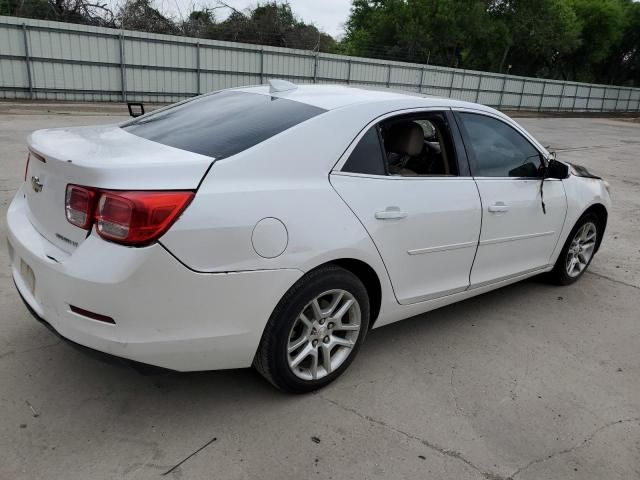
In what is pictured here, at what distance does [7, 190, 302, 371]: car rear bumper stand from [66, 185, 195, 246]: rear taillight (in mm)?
49

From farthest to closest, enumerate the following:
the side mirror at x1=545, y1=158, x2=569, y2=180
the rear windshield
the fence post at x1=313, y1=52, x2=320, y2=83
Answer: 1. the fence post at x1=313, y1=52, x2=320, y2=83
2. the side mirror at x1=545, y1=158, x2=569, y2=180
3. the rear windshield

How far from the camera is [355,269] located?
2.92m

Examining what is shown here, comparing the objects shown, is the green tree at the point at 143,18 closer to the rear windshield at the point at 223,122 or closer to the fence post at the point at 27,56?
the fence post at the point at 27,56

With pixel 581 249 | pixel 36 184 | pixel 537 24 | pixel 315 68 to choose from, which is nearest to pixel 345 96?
pixel 36 184

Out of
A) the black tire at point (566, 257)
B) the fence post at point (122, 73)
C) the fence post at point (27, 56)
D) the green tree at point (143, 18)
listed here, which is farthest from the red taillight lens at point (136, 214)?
the green tree at point (143, 18)

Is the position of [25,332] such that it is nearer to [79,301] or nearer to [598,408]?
[79,301]

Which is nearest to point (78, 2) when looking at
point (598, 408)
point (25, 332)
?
point (25, 332)

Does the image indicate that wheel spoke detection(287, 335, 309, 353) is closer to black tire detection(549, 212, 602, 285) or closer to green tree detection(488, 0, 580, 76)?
black tire detection(549, 212, 602, 285)

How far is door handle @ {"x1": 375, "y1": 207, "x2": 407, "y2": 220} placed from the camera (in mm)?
2877

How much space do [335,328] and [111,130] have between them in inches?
68.2

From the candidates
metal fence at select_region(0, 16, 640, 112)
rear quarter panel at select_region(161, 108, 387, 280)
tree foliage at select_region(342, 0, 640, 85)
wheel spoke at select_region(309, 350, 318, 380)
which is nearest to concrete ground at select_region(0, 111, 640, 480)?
wheel spoke at select_region(309, 350, 318, 380)

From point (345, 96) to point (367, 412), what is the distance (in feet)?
5.82

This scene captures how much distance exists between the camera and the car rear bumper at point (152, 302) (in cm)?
220

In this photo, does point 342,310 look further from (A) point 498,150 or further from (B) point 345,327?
(A) point 498,150
